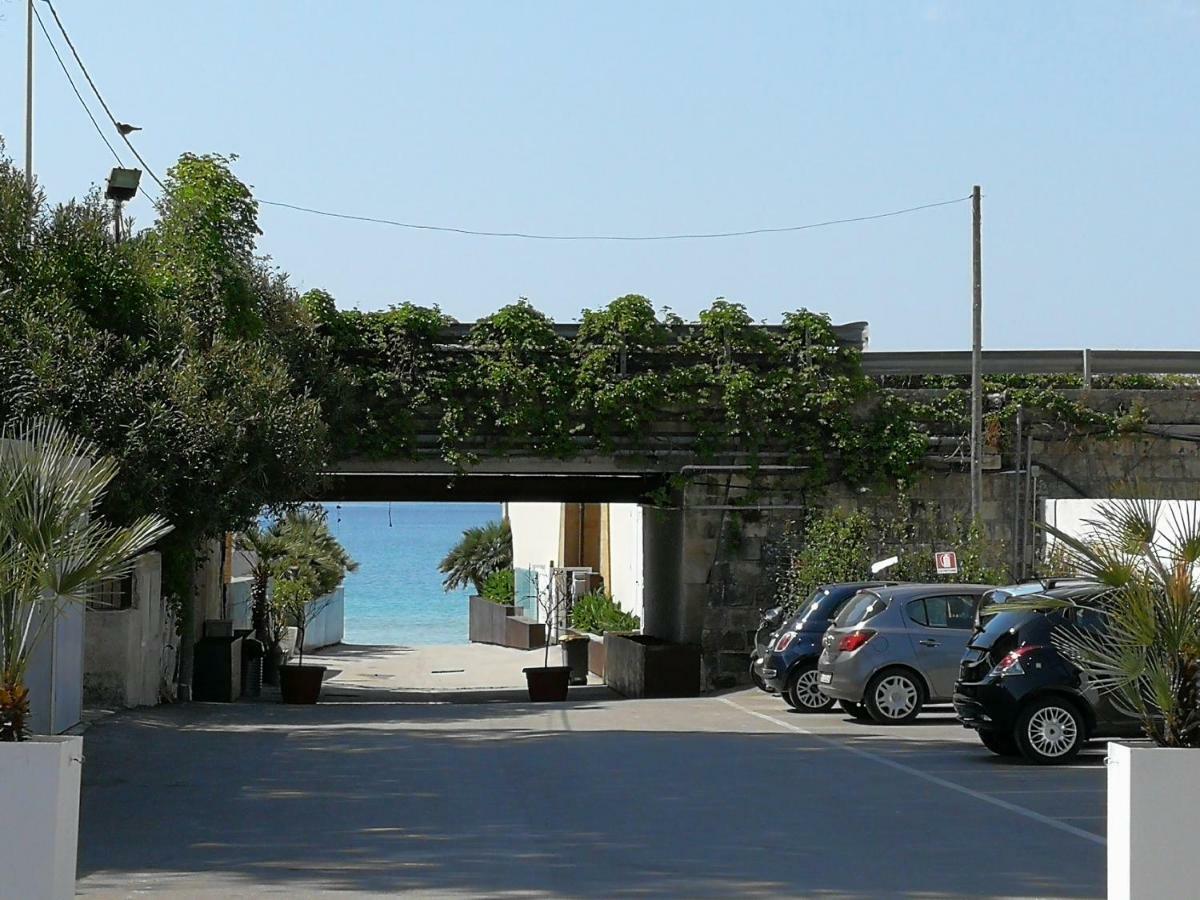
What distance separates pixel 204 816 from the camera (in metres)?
12.0

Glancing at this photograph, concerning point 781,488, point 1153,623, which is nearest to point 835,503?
point 781,488

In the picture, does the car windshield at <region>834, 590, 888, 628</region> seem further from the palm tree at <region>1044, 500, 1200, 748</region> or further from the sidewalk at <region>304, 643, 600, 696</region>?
the sidewalk at <region>304, 643, 600, 696</region>

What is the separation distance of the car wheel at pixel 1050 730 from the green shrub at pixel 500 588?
42209 millimetres

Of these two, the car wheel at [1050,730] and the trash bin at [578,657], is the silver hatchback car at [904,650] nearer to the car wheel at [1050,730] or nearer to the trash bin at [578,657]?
the car wheel at [1050,730]

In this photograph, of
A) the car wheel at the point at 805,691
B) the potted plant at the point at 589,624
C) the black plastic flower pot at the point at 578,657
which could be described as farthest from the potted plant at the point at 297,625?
the car wheel at the point at 805,691

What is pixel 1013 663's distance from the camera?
49.5 ft

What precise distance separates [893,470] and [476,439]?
23.8ft

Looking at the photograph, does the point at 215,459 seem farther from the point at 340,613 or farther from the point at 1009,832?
the point at 340,613

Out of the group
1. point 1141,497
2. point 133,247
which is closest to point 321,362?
point 133,247

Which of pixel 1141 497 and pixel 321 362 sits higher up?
pixel 321 362

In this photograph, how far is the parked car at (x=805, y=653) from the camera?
22.6 meters

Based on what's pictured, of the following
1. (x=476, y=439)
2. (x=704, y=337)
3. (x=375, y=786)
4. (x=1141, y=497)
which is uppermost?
(x=704, y=337)

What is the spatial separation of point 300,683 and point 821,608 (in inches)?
405

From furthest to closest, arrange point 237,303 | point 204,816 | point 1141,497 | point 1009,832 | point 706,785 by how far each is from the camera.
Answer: point 237,303 < point 706,785 < point 204,816 < point 1009,832 < point 1141,497
